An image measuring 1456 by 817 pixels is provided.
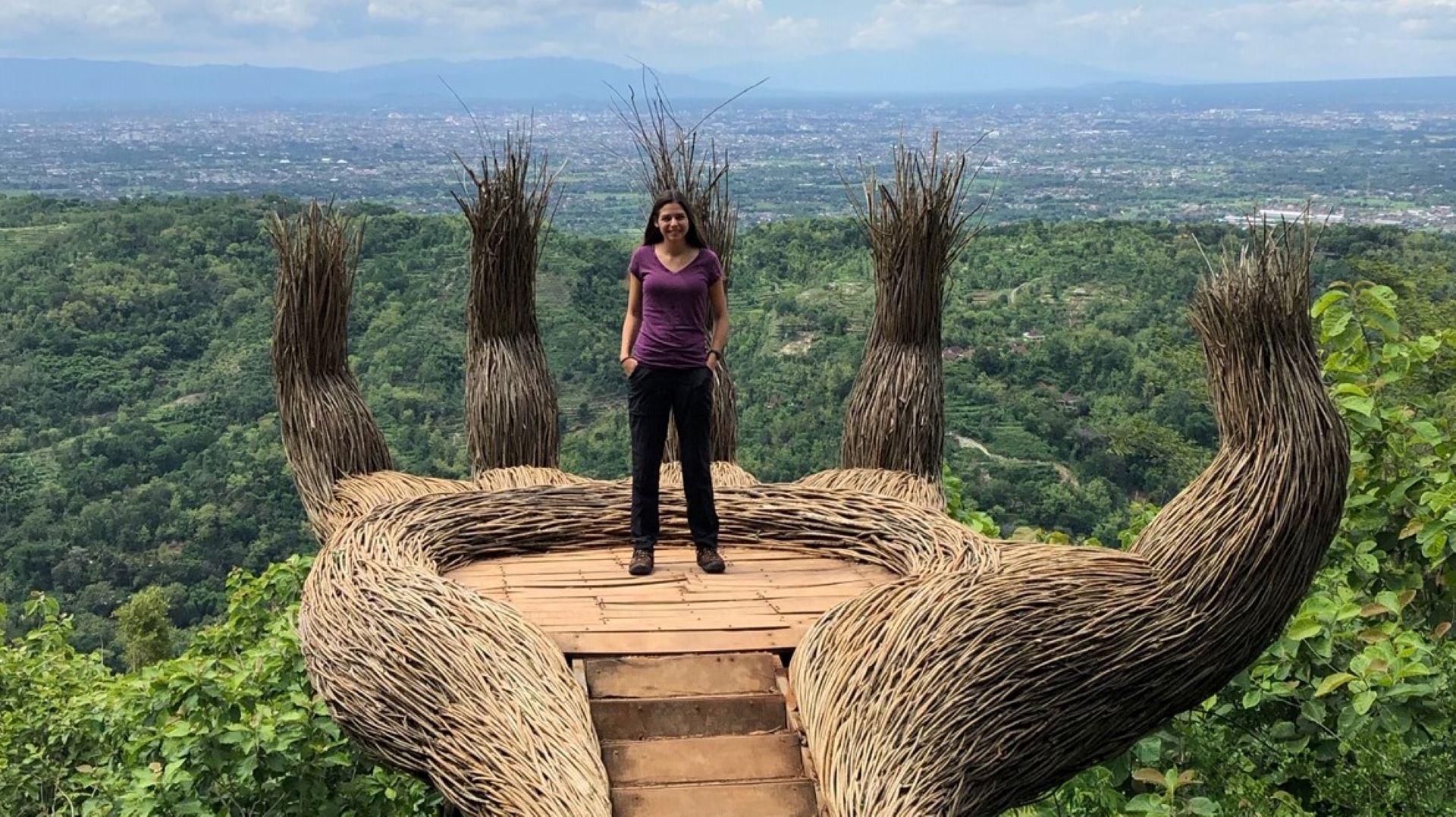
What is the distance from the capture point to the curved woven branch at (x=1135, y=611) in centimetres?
360

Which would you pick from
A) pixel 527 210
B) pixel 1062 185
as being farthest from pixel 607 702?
pixel 1062 185

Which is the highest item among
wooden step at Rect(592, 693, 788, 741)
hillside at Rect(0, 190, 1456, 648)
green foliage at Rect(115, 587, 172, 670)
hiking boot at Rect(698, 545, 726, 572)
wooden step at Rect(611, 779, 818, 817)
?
→ hiking boot at Rect(698, 545, 726, 572)

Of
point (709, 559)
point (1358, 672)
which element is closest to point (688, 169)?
point (709, 559)

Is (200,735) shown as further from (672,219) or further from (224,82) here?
(224,82)

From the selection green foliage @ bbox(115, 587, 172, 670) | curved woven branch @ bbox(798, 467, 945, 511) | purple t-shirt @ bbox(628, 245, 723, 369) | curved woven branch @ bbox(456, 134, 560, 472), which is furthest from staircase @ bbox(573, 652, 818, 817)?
green foliage @ bbox(115, 587, 172, 670)

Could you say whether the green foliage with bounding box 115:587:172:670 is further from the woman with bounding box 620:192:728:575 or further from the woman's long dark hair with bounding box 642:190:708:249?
the woman's long dark hair with bounding box 642:190:708:249

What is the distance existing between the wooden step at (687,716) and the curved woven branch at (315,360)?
2.55 meters

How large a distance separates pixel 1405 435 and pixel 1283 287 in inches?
86.9

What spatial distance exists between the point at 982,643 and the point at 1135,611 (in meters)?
0.50

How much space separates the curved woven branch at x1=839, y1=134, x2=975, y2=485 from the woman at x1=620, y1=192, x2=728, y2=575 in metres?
1.39

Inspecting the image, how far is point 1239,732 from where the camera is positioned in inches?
217

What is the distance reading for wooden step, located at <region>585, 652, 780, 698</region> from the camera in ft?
12.9

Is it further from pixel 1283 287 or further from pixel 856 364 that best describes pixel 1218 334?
pixel 856 364

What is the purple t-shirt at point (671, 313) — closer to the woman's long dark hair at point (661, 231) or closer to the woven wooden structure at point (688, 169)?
the woman's long dark hair at point (661, 231)
